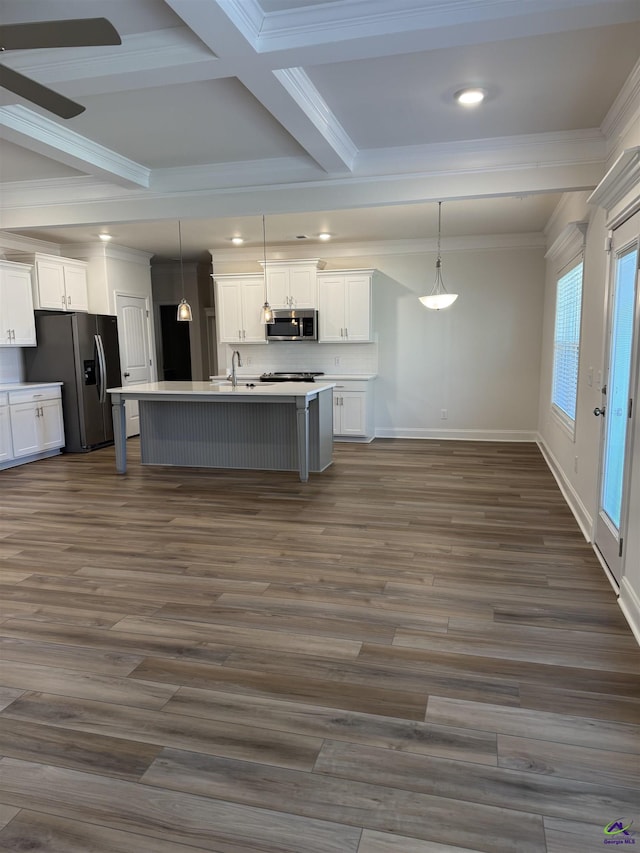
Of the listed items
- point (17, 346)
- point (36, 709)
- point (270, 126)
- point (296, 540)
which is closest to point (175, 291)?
point (17, 346)

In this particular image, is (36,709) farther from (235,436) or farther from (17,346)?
(17,346)

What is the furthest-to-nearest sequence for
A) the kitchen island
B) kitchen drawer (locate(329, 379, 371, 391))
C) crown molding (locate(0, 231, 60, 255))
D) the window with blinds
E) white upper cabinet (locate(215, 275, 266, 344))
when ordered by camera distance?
white upper cabinet (locate(215, 275, 266, 344))
kitchen drawer (locate(329, 379, 371, 391))
crown molding (locate(0, 231, 60, 255))
the kitchen island
the window with blinds

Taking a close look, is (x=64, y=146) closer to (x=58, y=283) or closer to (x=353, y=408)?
(x=58, y=283)

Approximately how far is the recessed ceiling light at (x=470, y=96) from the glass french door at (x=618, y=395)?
1.12 metres

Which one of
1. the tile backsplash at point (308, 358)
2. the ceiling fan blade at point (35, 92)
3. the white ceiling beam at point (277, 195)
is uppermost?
the white ceiling beam at point (277, 195)

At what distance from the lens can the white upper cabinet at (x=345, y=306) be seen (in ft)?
25.5

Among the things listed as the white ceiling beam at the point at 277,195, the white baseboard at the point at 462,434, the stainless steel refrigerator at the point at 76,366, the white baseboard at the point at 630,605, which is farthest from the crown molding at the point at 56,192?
the white baseboard at the point at 630,605

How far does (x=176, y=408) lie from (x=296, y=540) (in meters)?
2.81

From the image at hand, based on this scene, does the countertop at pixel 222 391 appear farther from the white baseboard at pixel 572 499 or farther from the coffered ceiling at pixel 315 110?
the white baseboard at pixel 572 499

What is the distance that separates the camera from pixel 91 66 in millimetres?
2988

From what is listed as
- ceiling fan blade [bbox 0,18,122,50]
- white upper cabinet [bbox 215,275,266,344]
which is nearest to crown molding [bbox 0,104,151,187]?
ceiling fan blade [bbox 0,18,122,50]

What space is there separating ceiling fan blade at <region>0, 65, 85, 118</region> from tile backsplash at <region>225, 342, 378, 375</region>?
5865mm

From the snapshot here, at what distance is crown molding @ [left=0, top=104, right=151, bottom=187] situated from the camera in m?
3.69

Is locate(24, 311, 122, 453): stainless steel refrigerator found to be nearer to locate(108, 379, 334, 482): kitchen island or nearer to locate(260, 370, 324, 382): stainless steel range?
locate(108, 379, 334, 482): kitchen island
